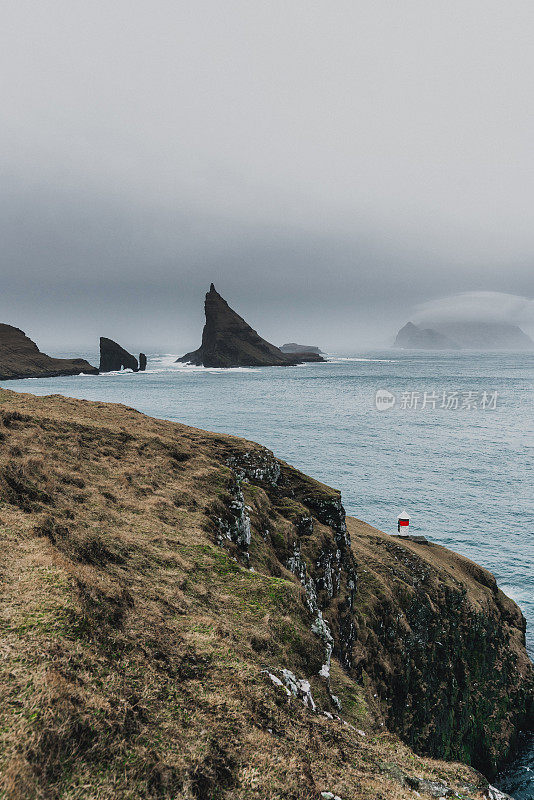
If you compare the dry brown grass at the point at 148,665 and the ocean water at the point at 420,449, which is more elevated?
the dry brown grass at the point at 148,665

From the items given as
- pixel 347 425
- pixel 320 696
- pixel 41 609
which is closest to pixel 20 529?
pixel 41 609

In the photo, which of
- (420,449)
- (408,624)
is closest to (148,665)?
(408,624)

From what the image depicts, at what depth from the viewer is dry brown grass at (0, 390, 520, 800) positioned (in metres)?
5.15

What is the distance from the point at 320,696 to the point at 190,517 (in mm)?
6876

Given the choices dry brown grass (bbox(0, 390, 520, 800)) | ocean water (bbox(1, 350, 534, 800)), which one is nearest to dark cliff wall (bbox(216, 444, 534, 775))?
ocean water (bbox(1, 350, 534, 800))

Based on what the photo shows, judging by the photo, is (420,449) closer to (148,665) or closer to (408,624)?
(408,624)

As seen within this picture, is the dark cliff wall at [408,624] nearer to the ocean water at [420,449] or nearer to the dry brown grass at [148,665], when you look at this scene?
the ocean water at [420,449]

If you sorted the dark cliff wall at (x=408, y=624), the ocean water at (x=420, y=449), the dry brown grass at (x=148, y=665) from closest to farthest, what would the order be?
the dry brown grass at (x=148, y=665), the dark cliff wall at (x=408, y=624), the ocean water at (x=420, y=449)

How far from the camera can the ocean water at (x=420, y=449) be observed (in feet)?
132

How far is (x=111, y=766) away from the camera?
5.06 m

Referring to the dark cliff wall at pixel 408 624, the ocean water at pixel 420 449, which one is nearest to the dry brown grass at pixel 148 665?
the dark cliff wall at pixel 408 624

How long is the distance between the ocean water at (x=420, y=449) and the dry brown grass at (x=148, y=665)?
23.7m

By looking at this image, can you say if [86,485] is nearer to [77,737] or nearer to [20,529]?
[20,529]

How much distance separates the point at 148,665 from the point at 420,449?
2831 inches
